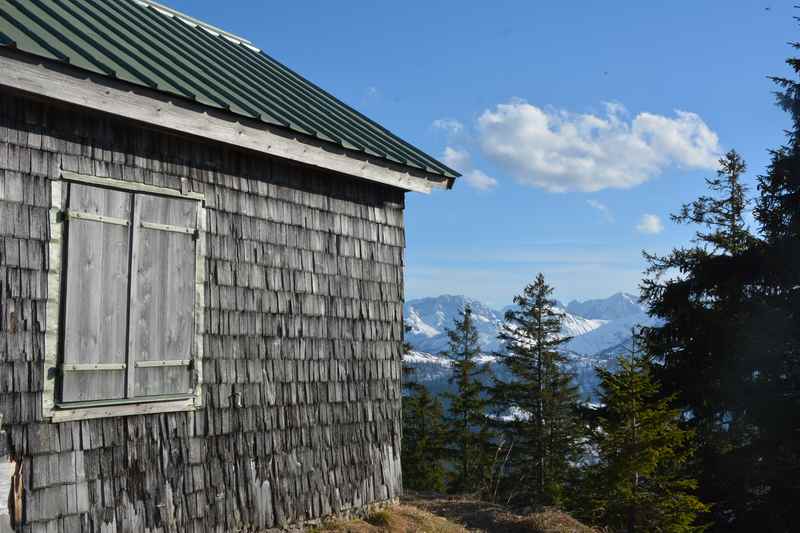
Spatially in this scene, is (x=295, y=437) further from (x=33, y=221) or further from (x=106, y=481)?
(x=33, y=221)

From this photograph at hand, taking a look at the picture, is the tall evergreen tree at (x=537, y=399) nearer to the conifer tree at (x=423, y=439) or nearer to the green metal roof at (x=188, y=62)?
the conifer tree at (x=423, y=439)

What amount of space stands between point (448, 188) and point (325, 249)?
230 centimetres

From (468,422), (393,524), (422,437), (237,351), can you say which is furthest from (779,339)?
(422,437)

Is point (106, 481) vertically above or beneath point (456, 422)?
above

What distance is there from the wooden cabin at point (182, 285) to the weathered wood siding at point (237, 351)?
0.06 ft

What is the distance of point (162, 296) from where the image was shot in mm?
6523

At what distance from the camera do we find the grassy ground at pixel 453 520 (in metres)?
8.16

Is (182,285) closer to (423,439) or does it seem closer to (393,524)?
(393,524)

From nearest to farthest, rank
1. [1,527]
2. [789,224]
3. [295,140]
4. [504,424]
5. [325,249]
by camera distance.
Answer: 1. [1,527]
2. [295,140]
3. [325,249]
4. [789,224]
5. [504,424]

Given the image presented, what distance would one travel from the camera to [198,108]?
6.58 metres

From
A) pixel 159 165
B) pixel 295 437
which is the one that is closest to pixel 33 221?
pixel 159 165

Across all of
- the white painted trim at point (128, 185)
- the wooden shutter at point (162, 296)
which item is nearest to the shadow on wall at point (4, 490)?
the wooden shutter at point (162, 296)

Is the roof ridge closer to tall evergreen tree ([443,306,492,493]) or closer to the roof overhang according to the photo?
the roof overhang

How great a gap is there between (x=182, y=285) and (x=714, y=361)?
16.5 m
